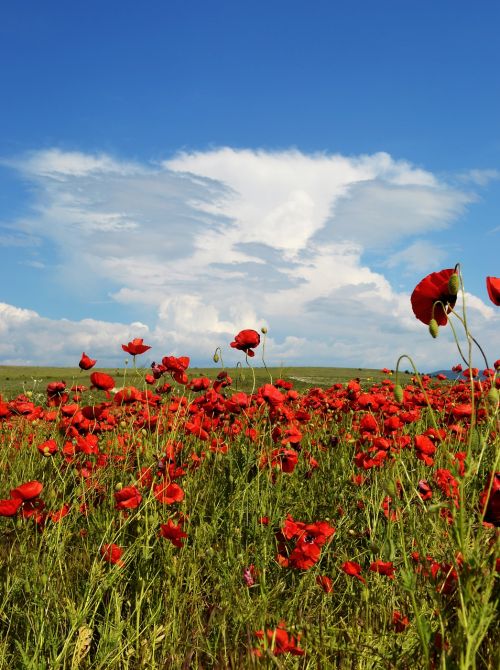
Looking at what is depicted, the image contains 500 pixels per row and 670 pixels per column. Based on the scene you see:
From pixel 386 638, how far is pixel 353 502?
154cm

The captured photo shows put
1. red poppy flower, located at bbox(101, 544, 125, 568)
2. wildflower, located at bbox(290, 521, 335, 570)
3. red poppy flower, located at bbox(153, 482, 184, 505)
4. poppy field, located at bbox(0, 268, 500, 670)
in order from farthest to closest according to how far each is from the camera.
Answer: red poppy flower, located at bbox(153, 482, 184, 505) → red poppy flower, located at bbox(101, 544, 125, 568) → wildflower, located at bbox(290, 521, 335, 570) → poppy field, located at bbox(0, 268, 500, 670)

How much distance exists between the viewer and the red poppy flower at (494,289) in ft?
5.90

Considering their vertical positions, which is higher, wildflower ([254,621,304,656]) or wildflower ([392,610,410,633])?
wildflower ([254,621,304,656])

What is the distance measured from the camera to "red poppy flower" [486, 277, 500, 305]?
5.90 ft

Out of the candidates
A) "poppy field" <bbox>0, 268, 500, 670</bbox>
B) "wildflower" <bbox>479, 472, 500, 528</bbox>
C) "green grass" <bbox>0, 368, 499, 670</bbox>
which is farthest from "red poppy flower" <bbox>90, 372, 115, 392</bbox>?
"wildflower" <bbox>479, 472, 500, 528</bbox>

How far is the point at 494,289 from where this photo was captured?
5.91 feet

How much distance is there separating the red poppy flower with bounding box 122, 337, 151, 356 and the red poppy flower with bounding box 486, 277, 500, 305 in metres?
2.24

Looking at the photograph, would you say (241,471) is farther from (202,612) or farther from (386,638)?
(386,638)

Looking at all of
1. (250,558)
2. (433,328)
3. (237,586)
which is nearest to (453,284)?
(433,328)

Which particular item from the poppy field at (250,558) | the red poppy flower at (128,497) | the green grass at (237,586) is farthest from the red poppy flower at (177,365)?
the red poppy flower at (128,497)

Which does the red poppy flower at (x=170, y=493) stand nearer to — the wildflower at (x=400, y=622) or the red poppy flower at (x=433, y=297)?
the wildflower at (x=400, y=622)

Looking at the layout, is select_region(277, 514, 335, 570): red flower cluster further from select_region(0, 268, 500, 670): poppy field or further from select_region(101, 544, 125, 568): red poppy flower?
select_region(101, 544, 125, 568): red poppy flower

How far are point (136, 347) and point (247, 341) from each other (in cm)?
68

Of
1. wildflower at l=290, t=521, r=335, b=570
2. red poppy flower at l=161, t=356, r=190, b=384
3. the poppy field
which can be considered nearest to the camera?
the poppy field
